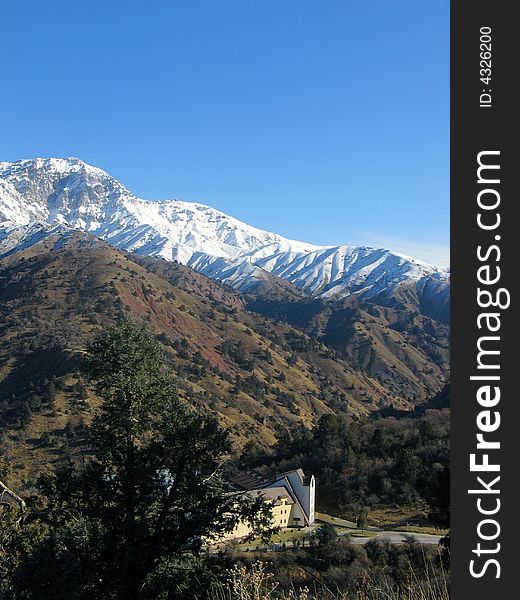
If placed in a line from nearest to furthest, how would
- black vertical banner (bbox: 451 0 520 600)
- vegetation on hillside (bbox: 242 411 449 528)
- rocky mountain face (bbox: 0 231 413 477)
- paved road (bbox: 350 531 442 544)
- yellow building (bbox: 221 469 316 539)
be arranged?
1. black vertical banner (bbox: 451 0 520 600)
2. paved road (bbox: 350 531 442 544)
3. yellow building (bbox: 221 469 316 539)
4. vegetation on hillside (bbox: 242 411 449 528)
5. rocky mountain face (bbox: 0 231 413 477)

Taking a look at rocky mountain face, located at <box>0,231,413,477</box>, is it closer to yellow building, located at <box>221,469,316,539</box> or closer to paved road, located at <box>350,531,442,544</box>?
yellow building, located at <box>221,469,316,539</box>

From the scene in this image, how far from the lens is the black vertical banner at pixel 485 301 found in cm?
350

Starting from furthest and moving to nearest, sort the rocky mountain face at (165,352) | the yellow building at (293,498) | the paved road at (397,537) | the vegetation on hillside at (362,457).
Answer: the rocky mountain face at (165,352), the vegetation on hillside at (362,457), the yellow building at (293,498), the paved road at (397,537)

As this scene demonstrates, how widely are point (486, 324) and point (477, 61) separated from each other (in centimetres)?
215

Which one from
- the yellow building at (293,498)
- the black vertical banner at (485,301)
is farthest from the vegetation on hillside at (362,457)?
the black vertical banner at (485,301)

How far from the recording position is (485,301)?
12.2 ft

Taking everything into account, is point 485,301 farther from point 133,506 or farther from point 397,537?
point 397,537

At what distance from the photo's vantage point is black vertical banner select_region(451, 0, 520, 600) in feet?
11.5

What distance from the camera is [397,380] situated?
19062cm

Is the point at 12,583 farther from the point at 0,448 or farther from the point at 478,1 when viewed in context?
the point at 0,448

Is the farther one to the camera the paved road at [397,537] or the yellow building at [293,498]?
the yellow building at [293,498]

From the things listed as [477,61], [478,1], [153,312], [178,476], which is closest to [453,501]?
[477,61]

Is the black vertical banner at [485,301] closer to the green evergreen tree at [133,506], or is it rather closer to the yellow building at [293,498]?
the green evergreen tree at [133,506]

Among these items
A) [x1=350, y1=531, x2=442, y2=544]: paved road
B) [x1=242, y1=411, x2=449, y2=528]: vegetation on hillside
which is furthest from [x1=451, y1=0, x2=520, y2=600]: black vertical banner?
[x1=242, y1=411, x2=449, y2=528]: vegetation on hillside
